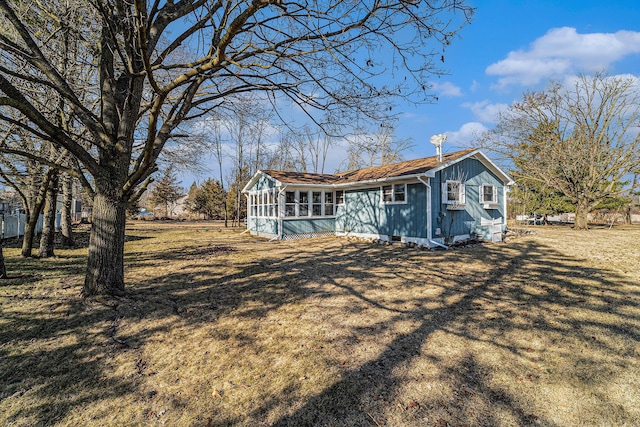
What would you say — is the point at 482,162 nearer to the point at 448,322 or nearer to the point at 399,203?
the point at 399,203

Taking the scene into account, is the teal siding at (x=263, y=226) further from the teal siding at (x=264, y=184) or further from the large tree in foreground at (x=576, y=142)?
the large tree in foreground at (x=576, y=142)

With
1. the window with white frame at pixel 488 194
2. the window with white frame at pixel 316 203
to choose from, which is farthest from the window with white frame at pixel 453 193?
the window with white frame at pixel 316 203

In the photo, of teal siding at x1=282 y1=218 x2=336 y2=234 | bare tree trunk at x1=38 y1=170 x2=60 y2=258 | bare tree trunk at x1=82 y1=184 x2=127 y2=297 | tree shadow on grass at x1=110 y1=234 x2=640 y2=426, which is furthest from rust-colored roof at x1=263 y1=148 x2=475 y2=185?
bare tree trunk at x1=82 y1=184 x2=127 y2=297

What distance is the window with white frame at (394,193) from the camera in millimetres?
11914

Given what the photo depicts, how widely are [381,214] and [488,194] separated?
5.41 metres

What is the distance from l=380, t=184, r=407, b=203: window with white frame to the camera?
11.9 metres

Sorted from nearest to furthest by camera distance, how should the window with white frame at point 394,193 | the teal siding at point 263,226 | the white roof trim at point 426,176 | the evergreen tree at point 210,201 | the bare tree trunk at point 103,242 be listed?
the bare tree trunk at point 103,242 < the white roof trim at point 426,176 < the window with white frame at point 394,193 < the teal siding at point 263,226 < the evergreen tree at point 210,201

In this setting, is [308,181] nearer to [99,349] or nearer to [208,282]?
[208,282]

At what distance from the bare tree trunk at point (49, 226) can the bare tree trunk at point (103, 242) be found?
5479 millimetres

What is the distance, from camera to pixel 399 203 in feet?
39.4

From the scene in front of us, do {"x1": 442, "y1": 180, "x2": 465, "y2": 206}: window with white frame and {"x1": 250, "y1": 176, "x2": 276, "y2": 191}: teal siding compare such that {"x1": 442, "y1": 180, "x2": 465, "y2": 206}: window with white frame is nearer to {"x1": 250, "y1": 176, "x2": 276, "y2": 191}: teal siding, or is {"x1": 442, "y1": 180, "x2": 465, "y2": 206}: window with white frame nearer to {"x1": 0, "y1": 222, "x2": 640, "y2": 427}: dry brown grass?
{"x1": 0, "y1": 222, "x2": 640, "y2": 427}: dry brown grass

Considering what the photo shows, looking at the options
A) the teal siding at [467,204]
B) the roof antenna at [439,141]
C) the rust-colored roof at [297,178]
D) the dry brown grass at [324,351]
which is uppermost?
the roof antenna at [439,141]

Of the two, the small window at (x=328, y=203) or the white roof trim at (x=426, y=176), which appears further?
the small window at (x=328, y=203)

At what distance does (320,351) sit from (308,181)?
468 inches
